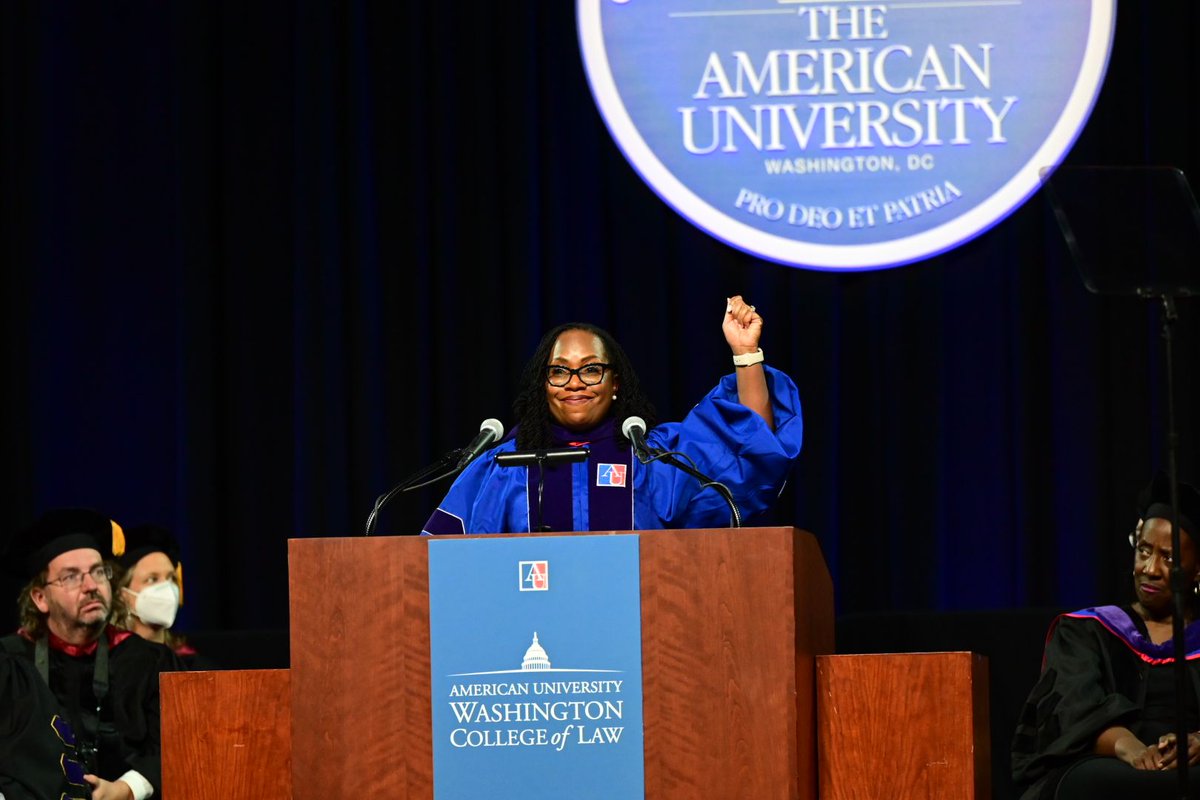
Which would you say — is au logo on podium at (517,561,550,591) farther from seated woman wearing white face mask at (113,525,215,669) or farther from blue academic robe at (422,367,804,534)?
seated woman wearing white face mask at (113,525,215,669)

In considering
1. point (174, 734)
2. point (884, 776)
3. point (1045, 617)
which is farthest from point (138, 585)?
point (884, 776)

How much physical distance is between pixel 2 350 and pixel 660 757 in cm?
387

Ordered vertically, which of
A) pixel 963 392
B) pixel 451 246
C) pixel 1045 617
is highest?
pixel 451 246

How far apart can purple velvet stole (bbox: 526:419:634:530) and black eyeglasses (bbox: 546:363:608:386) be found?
0.14 metres

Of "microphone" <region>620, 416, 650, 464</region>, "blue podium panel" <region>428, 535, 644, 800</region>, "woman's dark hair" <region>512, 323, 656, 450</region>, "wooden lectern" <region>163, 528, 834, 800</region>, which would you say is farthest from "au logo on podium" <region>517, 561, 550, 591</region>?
"woman's dark hair" <region>512, 323, 656, 450</region>

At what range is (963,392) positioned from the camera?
215 inches

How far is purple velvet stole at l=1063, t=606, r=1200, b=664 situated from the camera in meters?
4.75

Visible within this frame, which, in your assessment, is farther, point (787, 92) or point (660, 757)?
point (787, 92)

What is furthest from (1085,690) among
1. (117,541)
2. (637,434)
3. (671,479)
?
(117,541)

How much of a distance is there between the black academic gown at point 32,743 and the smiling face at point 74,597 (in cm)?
68

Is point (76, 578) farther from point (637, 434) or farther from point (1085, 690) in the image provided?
point (1085, 690)

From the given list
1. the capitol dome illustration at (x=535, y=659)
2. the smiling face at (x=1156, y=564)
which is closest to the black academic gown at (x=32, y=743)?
the capitol dome illustration at (x=535, y=659)

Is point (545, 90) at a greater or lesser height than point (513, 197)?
greater

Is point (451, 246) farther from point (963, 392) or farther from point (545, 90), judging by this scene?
point (963, 392)
